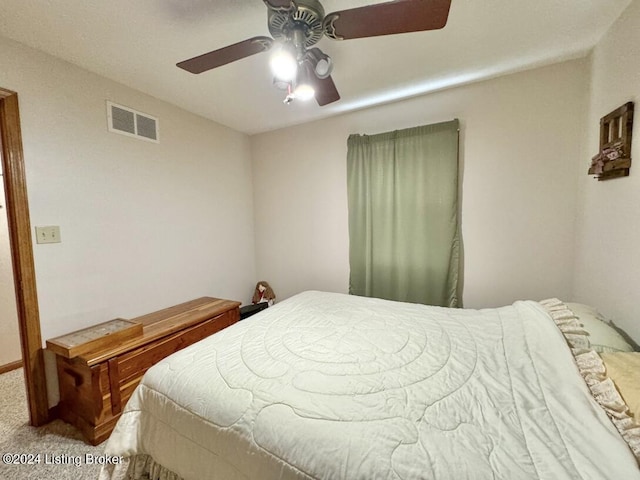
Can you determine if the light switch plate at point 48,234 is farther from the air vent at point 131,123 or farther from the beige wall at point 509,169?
the beige wall at point 509,169

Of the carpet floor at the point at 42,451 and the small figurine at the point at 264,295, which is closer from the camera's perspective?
the carpet floor at the point at 42,451

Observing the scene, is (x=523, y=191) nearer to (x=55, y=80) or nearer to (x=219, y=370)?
(x=219, y=370)

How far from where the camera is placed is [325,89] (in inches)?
64.8

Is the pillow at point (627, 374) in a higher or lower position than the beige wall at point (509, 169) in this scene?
lower

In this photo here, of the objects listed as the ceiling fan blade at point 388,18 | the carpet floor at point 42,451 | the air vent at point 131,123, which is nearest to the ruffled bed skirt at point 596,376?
the ceiling fan blade at point 388,18

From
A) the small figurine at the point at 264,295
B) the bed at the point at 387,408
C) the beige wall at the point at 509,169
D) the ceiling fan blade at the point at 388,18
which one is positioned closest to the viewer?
the bed at the point at 387,408

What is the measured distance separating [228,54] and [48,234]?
1.60 metres

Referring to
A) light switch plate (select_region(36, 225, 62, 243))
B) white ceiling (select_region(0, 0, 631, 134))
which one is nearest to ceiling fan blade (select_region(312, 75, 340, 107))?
white ceiling (select_region(0, 0, 631, 134))

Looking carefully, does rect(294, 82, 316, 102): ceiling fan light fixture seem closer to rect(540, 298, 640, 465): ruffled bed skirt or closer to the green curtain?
the green curtain

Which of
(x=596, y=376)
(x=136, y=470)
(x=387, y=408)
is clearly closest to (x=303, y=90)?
(x=387, y=408)

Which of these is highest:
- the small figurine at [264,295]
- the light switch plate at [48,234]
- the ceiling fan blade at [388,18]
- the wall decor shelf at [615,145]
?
the ceiling fan blade at [388,18]

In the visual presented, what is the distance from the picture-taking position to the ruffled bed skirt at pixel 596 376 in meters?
0.76

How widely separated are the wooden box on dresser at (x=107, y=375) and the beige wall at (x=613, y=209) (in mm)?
2687

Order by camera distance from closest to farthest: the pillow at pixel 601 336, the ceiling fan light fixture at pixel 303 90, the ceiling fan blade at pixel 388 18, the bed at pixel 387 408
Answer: the bed at pixel 387 408 < the ceiling fan blade at pixel 388 18 < the pillow at pixel 601 336 < the ceiling fan light fixture at pixel 303 90
